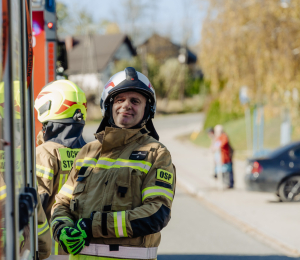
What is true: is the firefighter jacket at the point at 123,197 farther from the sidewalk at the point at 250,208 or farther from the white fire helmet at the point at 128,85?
the sidewalk at the point at 250,208

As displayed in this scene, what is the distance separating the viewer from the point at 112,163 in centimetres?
240

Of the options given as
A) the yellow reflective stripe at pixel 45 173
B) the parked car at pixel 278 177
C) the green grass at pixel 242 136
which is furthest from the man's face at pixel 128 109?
the green grass at pixel 242 136

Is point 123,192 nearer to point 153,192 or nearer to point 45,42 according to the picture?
point 153,192

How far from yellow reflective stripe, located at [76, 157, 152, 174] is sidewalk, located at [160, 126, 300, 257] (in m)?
5.01

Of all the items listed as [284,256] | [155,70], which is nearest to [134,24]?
[155,70]

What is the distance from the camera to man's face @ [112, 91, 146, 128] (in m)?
2.54

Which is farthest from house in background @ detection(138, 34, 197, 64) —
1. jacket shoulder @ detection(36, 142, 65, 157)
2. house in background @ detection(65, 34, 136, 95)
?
jacket shoulder @ detection(36, 142, 65, 157)

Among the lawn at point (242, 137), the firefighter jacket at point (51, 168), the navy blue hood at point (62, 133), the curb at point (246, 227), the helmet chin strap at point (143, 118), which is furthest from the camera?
the lawn at point (242, 137)

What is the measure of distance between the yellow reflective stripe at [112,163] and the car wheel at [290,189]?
863 cm

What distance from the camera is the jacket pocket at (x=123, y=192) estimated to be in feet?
7.53

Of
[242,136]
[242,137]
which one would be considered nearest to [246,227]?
[242,137]

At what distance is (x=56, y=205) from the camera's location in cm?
249

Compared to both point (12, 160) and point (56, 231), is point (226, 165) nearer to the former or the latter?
point (56, 231)

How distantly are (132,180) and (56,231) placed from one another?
17.6 inches
